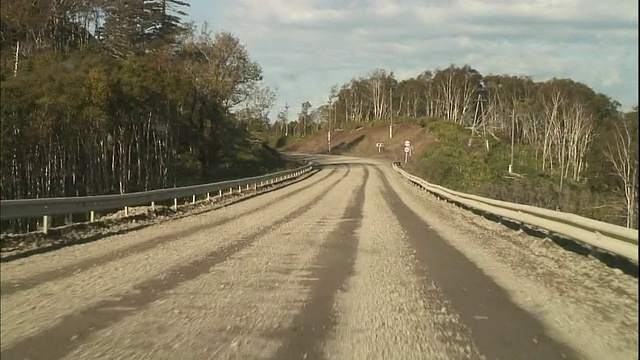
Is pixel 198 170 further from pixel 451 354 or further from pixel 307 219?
pixel 451 354

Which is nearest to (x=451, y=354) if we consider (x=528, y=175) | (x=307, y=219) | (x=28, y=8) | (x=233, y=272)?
(x=233, y=272)

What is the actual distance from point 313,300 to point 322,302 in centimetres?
16

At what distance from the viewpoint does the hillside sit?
119ft

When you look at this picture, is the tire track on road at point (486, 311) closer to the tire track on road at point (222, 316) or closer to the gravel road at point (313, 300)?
the gravel road at point (313, 300)

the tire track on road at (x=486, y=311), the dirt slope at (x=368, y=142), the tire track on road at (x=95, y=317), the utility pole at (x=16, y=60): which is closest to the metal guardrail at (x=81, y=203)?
the tire track on road at (x=95, y=317)

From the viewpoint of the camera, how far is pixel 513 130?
7225cm

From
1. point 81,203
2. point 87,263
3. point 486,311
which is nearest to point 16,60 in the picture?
point 81,203

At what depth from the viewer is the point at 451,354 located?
6.41 m

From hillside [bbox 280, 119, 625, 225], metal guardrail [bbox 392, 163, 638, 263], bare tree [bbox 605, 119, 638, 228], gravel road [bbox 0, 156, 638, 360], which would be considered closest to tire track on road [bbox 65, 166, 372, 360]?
gravel road [bbox 0, 156, 638, 360]

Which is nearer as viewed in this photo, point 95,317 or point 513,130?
point 95,317

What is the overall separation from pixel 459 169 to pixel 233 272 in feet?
172

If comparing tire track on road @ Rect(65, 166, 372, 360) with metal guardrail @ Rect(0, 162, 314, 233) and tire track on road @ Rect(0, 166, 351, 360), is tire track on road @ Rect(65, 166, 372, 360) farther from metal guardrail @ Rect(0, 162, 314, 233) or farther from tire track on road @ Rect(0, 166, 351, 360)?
metal guardrail @ Rect(0, 162, 314, 233)

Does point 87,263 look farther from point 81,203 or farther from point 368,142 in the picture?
point 368,142

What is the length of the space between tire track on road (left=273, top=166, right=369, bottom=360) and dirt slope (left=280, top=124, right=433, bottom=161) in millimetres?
81728
